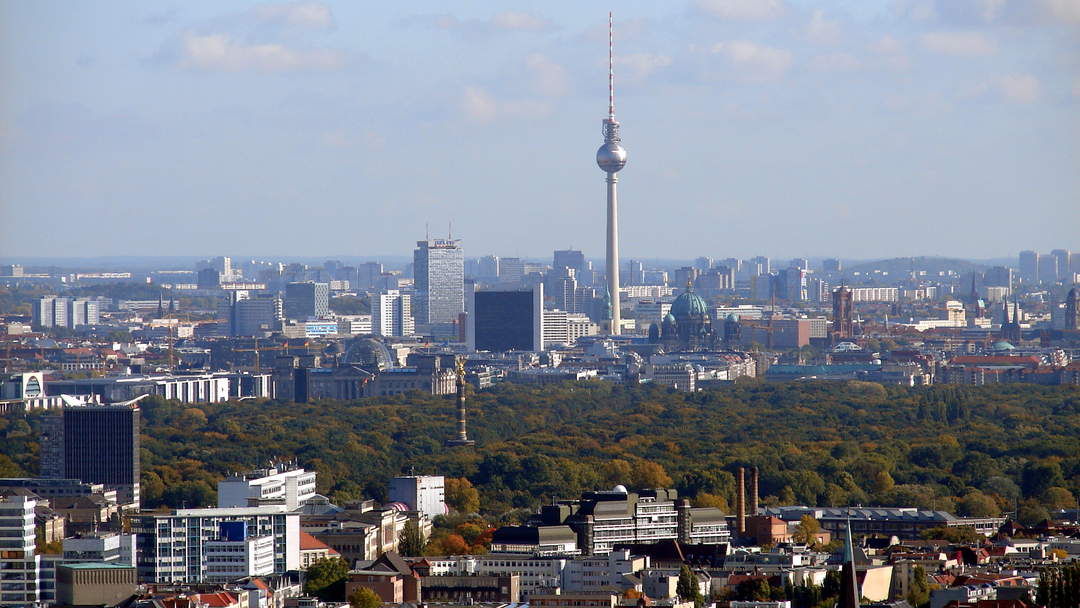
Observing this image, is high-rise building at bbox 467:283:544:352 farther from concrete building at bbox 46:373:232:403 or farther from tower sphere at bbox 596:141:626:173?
concrete building at bbox 46:373:232:403

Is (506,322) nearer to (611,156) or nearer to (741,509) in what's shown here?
(611,156)

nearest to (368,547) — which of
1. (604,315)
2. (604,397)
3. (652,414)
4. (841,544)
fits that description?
(841,544)

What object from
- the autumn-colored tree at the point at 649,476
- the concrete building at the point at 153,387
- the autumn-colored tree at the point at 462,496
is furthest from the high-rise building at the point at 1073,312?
the autumn-colored tree at the point at 462,496

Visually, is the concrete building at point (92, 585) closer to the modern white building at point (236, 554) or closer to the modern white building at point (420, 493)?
the modern white building at point (236, 554)

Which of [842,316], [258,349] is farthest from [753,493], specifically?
[842,316]

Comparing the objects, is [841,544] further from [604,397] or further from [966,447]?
[604,397]

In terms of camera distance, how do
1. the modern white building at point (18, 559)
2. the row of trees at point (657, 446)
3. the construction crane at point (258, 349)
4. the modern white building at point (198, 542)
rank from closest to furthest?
the modern white building at point (18, 559)
the modern white building at point (198, 542)
the row of trees at point (657, 446)
the construction crane at point (258, 349)

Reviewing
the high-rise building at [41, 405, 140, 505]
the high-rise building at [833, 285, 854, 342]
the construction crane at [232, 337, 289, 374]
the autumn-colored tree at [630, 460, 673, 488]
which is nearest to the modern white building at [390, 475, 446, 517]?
the autumn-colored tree at [630, 460, 673, 488]
